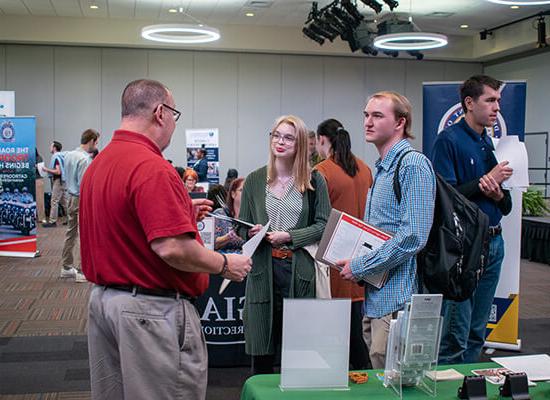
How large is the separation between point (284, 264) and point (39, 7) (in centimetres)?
1143

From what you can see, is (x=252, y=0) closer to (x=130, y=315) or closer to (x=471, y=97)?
(x=471, y=97)

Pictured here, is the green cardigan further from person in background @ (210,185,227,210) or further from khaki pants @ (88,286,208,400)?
person in background @ (210,185,227,210)

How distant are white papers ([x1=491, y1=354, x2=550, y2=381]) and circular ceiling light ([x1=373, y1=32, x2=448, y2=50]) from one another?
8.90 meters

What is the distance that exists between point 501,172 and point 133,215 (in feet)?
5.47

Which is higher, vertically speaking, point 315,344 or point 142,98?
point 142,98

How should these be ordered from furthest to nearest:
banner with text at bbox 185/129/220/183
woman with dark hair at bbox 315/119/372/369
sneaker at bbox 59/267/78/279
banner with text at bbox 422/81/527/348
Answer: banner with text at bbox 185/129/220/183 < sneaker at bbox 59/267/78/279 < banner with text at bbox 422/81/527/348 < woman with dark hair at bbox 315/119/372/369

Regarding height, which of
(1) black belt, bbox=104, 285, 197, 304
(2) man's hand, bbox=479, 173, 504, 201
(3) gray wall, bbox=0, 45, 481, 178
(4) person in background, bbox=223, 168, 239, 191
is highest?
(3) gray wall, bbox=0, 45, 481, 178

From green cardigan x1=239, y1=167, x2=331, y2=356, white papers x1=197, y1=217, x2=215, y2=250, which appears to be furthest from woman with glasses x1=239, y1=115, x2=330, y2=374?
white papers x1=197, y1=217, x2=215, y2=250

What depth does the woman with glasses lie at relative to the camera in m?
2.93

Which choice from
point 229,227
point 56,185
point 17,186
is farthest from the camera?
point 56,185

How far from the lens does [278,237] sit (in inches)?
114

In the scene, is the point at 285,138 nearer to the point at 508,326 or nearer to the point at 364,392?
the point at 364,392

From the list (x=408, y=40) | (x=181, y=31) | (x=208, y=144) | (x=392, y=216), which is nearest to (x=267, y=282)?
(x=392, y=216)

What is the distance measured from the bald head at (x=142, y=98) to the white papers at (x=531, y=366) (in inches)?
51.5
